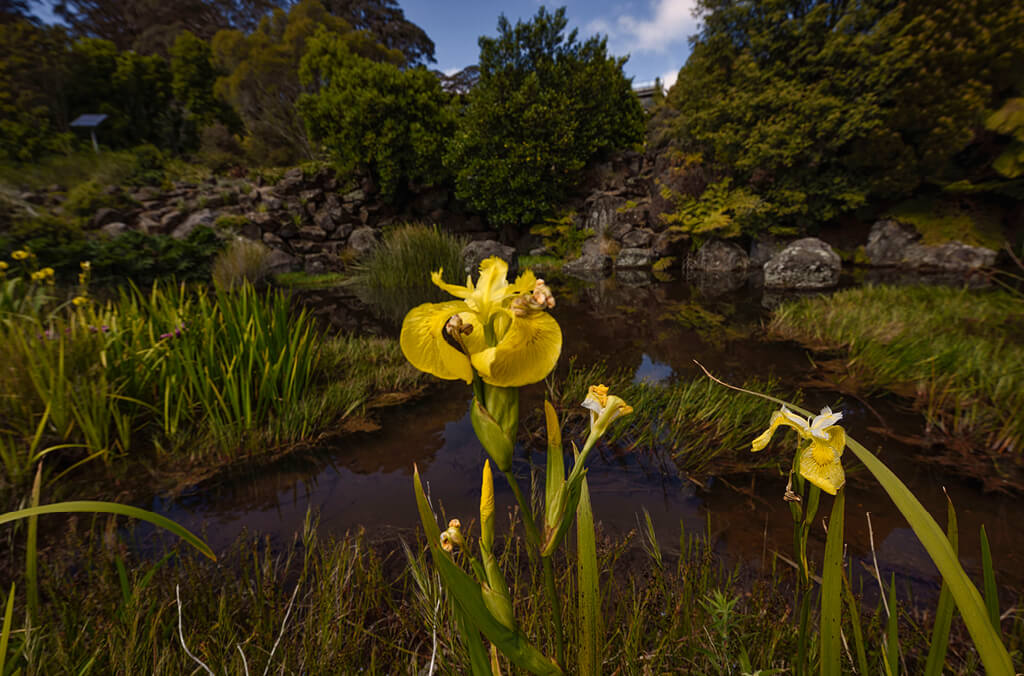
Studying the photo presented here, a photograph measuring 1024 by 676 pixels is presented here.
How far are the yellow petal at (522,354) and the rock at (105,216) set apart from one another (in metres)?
14.9

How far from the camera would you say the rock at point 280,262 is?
10205mm

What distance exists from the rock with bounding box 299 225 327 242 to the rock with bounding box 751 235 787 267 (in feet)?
42.9

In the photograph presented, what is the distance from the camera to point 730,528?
5.51 feet

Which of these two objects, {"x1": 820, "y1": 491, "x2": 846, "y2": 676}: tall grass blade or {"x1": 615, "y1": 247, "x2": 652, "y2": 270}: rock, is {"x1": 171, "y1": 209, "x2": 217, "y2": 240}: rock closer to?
{"x1": 615, "y1": 247, "x2": 652, "y2": 270}: rock

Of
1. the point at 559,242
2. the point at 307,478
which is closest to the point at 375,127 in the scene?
the point at 559,242

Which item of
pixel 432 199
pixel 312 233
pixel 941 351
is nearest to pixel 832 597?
pixel 941 351

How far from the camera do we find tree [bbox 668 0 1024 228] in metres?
7.96

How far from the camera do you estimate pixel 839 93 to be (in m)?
9.14

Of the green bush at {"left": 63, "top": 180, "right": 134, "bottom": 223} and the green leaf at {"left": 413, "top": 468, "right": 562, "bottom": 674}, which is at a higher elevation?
the green bush at {"left": 63, "top": 180, "right": 134, "bottom": 223}

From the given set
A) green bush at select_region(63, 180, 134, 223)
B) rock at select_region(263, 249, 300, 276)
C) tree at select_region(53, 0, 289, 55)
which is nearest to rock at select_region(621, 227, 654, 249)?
rock at select_region(263, 249, 300, 276)

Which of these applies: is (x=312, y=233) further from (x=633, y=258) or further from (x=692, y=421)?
(x=692, y=421)

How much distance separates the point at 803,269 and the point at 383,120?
12926 mm

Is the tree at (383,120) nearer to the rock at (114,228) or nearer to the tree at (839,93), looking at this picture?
the rock at (114,228)

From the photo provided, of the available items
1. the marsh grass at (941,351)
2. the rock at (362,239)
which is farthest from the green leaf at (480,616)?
the rock at (362,239)
